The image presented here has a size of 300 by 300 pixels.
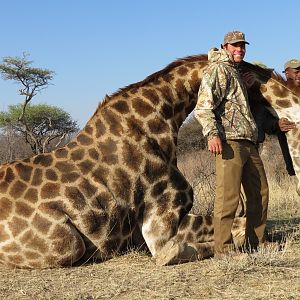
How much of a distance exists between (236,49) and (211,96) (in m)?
0.60

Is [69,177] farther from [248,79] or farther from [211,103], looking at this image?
[248,79]

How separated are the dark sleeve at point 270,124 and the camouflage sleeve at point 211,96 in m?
1.05

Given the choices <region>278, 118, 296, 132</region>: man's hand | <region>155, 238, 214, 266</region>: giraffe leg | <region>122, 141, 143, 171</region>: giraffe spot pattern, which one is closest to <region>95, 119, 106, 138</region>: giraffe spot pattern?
<region>122, 141, 143, 171</region>: giraffe spot pattern

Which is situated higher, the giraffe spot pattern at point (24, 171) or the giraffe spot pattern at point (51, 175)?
the giraffe spot pattern at point (24, 171)

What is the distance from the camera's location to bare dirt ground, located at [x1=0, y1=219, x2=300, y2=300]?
4234 millimetres

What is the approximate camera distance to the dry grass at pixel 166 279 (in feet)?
13.9

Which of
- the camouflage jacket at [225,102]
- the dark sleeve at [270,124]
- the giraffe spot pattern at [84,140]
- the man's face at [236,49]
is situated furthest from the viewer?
the dark sleeve at [270,124]

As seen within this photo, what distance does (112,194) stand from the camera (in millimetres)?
5570

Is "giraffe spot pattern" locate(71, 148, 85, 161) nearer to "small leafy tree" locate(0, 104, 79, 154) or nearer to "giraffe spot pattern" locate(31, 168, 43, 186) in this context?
"giraffe spot pattern" locate(31, 168, 43, 186)

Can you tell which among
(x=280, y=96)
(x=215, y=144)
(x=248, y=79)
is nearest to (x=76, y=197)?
(x=215, y=144)

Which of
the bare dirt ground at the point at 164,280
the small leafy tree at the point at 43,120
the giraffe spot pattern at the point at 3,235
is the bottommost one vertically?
the bare dirt ground at the point at 164,280

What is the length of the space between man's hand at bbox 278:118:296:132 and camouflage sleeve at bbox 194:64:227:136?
1027 mm

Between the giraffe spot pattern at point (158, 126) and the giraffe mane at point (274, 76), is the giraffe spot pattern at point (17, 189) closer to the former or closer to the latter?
the giraffe spot pattern at point (158, 126)

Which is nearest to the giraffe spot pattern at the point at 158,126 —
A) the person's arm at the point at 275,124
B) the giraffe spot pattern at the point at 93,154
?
the giraffe spot pattern at the point at 93,154
